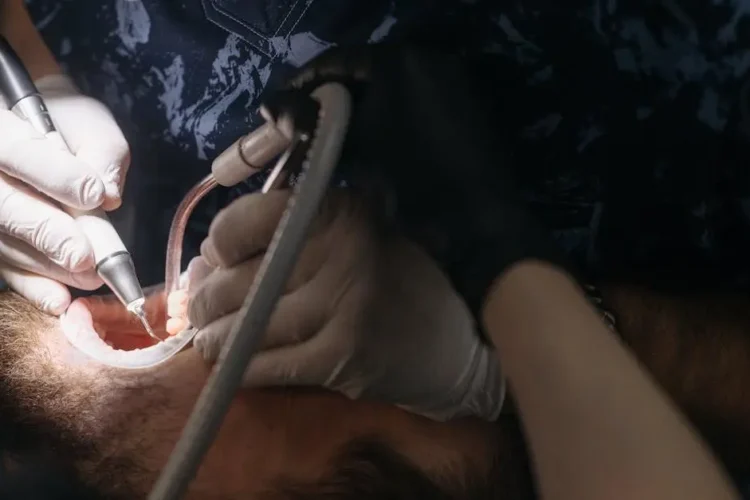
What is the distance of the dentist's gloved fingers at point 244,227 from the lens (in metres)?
0.62

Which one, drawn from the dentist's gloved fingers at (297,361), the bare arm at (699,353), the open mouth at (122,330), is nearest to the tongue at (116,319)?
the open mouth at (122,330)

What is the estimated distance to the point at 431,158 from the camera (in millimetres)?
642

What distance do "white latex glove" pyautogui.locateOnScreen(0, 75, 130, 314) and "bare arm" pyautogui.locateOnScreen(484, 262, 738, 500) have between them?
386 mm

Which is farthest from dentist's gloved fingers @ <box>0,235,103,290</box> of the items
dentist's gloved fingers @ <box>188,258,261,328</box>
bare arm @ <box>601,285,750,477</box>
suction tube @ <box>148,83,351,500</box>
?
bare arm @ <box>601,285,750,477</box>

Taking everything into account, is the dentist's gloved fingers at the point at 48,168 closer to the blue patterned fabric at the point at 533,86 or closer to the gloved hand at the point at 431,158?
the blue patterned fabric at the point at 533,86

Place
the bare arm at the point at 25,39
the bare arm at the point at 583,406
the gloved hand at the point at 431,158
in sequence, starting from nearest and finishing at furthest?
the bare arm at the point at 583,406 < the gloved hand at the point at 431,158 < the bare arm at the point at 25,39

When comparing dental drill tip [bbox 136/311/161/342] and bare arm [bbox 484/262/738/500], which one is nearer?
bare arm [bbox 484/262/738/500]

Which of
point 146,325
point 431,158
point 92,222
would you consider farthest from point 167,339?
point 431,158

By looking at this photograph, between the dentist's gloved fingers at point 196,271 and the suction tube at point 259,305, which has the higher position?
the suction tube at point 259,305

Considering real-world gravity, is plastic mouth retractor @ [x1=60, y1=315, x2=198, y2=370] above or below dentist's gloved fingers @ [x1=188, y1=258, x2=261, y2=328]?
below

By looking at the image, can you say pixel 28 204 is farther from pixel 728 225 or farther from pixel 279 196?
pixel 728 225

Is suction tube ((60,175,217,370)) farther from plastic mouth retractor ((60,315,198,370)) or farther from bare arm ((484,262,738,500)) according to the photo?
bare arm ((484,262,738,500))

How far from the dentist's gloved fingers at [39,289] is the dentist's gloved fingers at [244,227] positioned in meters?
0.17

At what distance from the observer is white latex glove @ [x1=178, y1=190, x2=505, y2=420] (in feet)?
2.07
